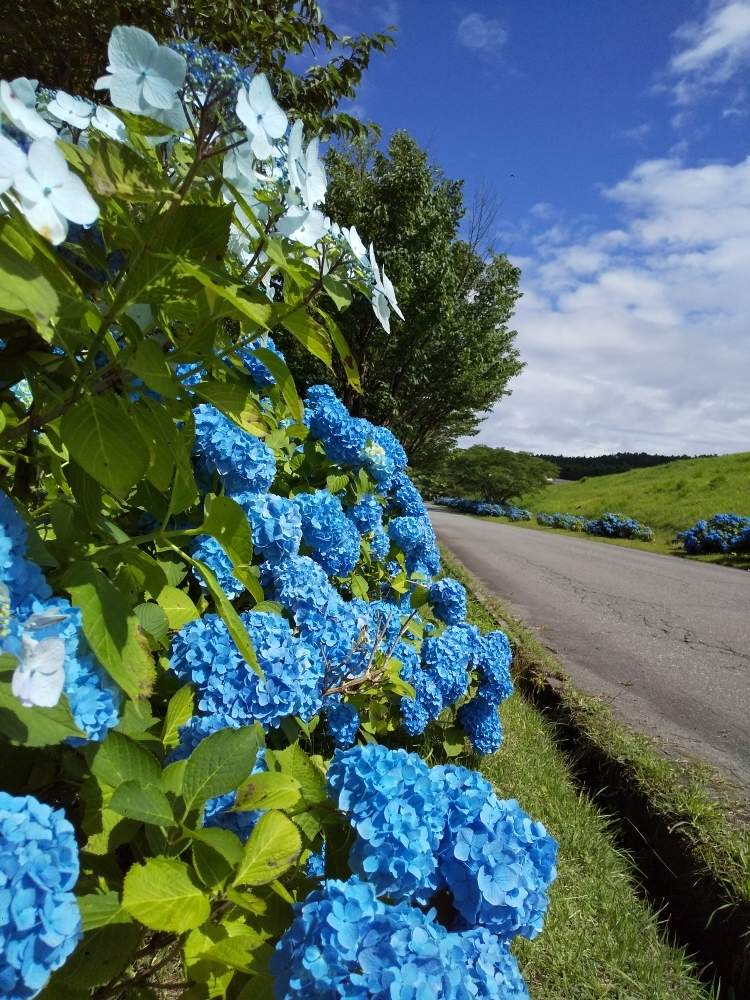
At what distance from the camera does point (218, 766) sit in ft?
2.72

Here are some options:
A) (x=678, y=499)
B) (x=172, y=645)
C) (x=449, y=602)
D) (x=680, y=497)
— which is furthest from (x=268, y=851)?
(x=680, y=497)

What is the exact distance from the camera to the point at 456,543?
37.5ft

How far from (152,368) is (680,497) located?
21.7m

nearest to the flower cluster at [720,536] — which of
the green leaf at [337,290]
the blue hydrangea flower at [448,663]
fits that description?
the blue hydrangea flower at [448,663]

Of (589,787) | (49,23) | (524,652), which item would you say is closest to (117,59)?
(589,787)

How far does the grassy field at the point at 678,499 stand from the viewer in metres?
16.8

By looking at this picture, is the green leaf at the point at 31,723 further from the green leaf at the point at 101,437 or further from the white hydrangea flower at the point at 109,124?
the white hydrangea flower at the point at 109,124

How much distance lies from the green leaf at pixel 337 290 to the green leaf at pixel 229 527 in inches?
13.5

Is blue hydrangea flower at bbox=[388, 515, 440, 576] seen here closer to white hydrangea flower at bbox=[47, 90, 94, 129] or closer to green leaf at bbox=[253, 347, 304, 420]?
green leaf at bbox=[253, 347, 304, 420]

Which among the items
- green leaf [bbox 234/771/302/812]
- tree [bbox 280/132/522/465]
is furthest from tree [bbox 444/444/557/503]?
green leaf [bbox 234/771/302/812]

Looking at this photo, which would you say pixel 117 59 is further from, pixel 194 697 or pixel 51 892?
pixel 194 697

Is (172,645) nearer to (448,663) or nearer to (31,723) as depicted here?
(31,723)

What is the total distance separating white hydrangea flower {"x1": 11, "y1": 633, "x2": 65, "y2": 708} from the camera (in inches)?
20.9

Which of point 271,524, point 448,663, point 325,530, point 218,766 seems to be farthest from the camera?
point 448,663
